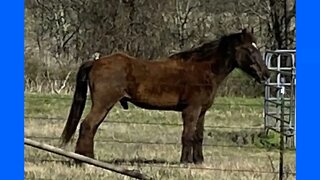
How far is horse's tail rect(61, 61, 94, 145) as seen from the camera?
14.6 feet

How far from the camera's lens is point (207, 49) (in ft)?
14.2

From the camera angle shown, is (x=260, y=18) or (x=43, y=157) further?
(x=43, y=157)

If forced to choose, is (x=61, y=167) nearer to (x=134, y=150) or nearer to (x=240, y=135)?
(x=134, y=150)

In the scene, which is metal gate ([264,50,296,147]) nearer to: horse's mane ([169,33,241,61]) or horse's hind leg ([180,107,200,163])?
horse's mane ([169,33,241,61])

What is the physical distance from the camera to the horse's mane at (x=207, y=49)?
432 cm

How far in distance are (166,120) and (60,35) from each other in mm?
749

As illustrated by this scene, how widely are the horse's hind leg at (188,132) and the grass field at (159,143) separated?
33 millimetres

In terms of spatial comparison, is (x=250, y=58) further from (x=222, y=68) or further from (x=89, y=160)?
(x=89, y=160)

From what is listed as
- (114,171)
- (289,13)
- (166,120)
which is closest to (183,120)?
(166,120)

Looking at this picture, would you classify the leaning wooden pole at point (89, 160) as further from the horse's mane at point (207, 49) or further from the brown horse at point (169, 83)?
the horse's mane at point (207, 49)

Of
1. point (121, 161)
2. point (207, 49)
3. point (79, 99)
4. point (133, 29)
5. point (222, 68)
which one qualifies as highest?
point (133, 29)

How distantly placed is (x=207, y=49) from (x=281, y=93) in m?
0.46

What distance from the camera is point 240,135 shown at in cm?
434

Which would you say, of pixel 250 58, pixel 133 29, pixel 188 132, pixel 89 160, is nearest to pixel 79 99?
pixel 89 160
